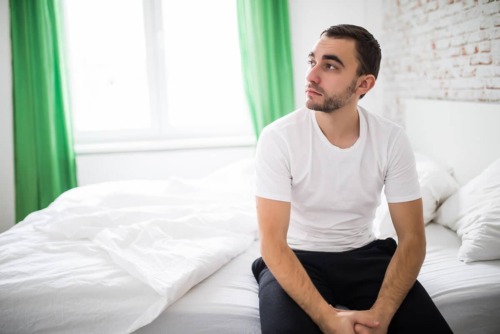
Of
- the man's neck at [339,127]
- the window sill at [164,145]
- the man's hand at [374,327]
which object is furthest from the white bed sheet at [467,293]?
the window sill at [164,145]

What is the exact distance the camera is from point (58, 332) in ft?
4.58

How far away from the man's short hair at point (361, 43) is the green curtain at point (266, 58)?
2.18m

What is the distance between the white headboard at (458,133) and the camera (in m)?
2.21

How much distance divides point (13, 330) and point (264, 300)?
2.67 feet

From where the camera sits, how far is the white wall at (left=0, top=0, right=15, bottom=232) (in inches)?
137

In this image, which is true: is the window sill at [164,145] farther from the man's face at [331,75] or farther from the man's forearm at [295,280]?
the man's forearm at [295,280]

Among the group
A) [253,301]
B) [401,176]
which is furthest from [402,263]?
[253,301]

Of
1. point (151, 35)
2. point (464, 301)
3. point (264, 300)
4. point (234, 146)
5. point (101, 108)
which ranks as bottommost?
point (464, 301)

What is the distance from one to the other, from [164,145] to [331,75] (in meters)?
2.50

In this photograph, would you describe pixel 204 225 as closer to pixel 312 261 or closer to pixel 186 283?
pixel 186 283

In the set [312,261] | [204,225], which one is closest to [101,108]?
[204,225]

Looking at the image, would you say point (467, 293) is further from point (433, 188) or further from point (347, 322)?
point (433, 188)

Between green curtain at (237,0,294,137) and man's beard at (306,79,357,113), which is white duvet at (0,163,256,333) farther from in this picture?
green curtain at (237,0,294,137)

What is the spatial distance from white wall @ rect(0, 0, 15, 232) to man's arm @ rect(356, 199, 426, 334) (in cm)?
329
